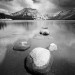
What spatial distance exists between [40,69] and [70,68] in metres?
2.86

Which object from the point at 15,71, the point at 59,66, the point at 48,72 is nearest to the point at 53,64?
the point at 59,66

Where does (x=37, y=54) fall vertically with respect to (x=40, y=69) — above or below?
above

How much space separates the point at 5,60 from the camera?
6965mm

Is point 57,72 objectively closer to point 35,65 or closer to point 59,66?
point 59,66

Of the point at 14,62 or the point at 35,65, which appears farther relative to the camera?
the point at 14,62

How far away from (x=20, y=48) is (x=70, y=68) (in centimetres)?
601

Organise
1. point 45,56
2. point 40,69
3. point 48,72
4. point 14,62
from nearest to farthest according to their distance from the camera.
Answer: point 40,69, point 48,72, point 45,56, point 14,62

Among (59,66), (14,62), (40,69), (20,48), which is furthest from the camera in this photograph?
(20,48)

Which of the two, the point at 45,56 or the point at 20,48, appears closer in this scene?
the point at 45,56

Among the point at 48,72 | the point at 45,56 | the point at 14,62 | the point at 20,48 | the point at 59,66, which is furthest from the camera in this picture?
the point at 20,48

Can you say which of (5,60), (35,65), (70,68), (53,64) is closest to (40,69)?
(35,65)

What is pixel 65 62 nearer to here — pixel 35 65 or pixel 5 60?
pixel 35 65

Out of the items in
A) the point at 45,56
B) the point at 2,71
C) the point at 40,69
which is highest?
the point at 45,56

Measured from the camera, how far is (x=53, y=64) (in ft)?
20.8
